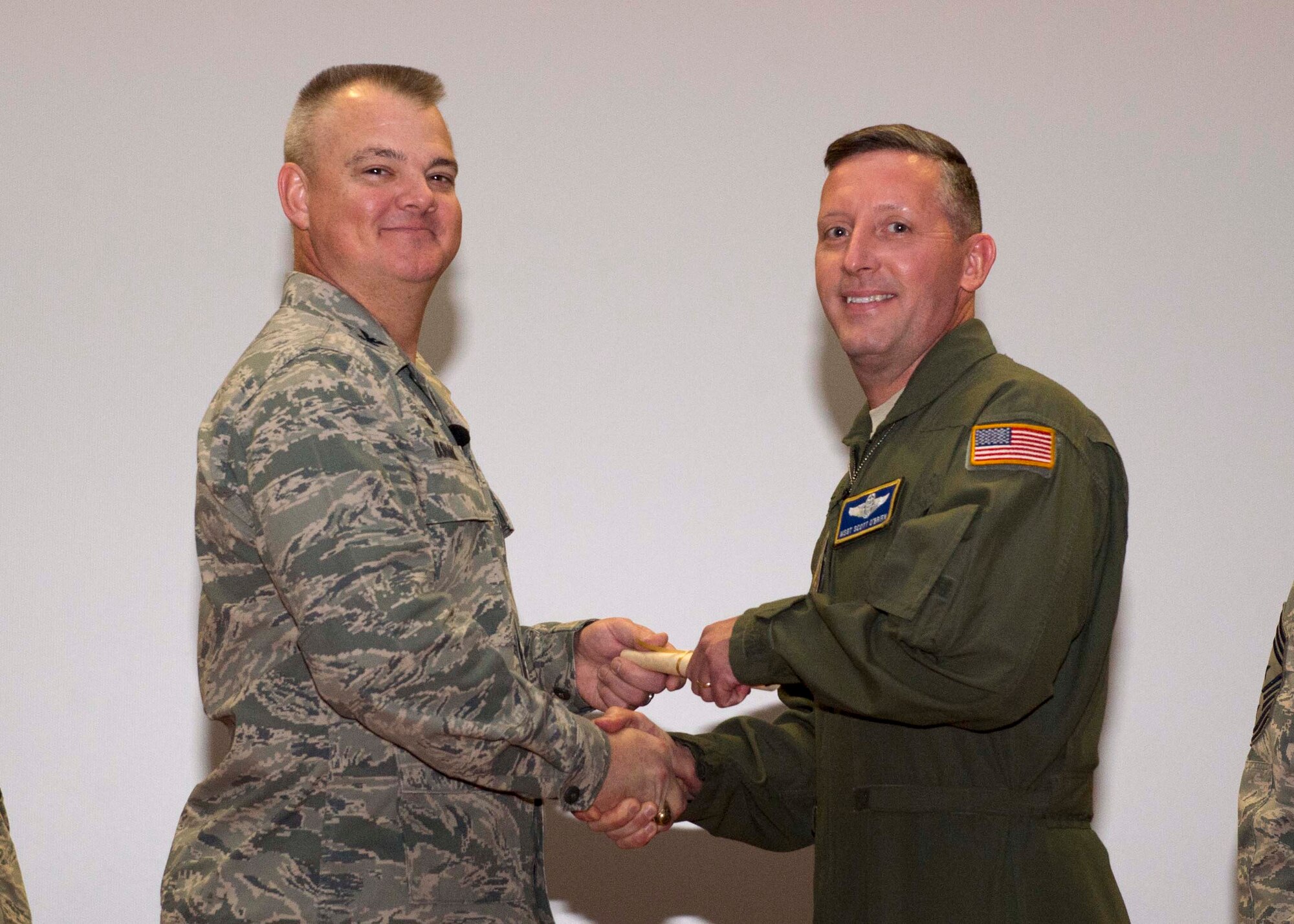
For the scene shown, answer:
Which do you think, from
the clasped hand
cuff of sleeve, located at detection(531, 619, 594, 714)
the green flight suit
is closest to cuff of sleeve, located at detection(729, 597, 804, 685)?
the green flight suit

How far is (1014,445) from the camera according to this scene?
2568 mm

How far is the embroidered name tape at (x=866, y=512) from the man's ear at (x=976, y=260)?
19.9 inches

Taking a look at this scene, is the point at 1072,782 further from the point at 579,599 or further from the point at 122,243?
the point at 122,243

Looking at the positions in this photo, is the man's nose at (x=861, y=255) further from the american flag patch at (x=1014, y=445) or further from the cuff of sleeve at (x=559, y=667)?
the cuff of sleeve at (x=559, y=667)

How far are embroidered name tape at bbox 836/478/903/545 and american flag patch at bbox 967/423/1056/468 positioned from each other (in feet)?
0.59

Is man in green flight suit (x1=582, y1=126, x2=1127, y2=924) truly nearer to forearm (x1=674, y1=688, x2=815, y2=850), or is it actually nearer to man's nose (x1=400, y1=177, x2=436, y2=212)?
forearm (x1=674, y1=688, x2=815, y2=850)

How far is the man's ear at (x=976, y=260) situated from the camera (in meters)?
2.96

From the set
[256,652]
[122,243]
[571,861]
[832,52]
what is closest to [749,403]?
[832,52]

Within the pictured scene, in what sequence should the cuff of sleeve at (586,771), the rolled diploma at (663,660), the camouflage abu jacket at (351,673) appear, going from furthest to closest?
1. the rolled diploma at (663,660)
2. the cuff of sleeve at (586,771)
3. the camouflage abu jacket at (351,673)

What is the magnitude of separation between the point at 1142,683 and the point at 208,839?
2989mm

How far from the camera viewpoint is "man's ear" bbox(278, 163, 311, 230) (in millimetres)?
2764

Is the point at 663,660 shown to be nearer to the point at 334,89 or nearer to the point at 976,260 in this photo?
the point at 976,260

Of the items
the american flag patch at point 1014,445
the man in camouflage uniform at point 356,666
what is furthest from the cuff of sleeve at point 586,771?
the american flag patch at point 1014,445

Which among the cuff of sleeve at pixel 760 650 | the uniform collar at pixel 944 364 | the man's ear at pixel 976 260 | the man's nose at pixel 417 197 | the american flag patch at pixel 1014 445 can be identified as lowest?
the cuff of sleeve at pixel 760 650
